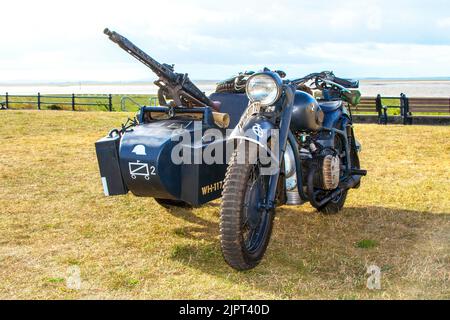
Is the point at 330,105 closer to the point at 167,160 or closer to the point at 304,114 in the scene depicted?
the point at 304,114

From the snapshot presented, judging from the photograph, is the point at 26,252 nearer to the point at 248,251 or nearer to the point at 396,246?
the point at 248,251

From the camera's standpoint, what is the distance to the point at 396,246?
17.2ft

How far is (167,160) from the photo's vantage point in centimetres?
472

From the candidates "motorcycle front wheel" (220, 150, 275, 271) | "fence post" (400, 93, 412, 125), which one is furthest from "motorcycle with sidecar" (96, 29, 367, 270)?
"fence post" (400, 93, 412, 125)

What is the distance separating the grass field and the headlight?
1.39m

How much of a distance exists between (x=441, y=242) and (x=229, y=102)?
2.48 meters

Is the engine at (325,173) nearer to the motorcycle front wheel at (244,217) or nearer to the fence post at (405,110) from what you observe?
the motorcycle front wheel at (244,217)

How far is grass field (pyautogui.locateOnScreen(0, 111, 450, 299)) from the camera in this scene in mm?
4238

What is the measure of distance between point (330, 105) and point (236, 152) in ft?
7.07

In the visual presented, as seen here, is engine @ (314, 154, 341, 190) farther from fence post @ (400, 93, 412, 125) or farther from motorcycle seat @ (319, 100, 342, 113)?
fence post @ (400, 93, 412, 125)

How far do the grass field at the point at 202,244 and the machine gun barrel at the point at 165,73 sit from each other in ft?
4.54

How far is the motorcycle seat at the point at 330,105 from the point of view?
596 centimetres

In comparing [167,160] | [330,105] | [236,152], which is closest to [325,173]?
[330,105]
